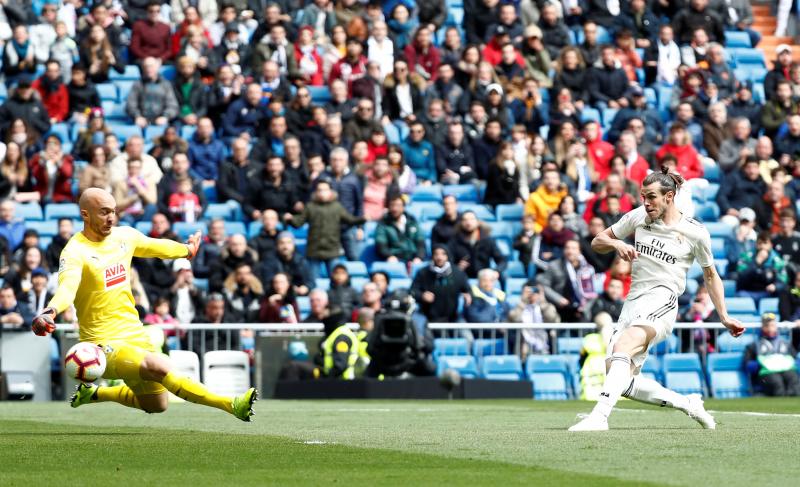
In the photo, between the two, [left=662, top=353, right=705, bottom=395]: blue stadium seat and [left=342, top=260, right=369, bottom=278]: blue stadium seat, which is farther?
[left=342, top=260, right=369, bottom=278]: blue stadium seat

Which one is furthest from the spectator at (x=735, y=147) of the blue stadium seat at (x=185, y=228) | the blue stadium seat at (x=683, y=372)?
the blue stadium seat at (x=185, y=228)

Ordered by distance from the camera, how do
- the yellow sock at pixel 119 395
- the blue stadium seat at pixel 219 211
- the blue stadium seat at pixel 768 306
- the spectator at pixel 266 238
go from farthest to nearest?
the blue stadium seat at pixel 219 211
the blue stadium seat at pixel 768 306
the spectator at pixel 266 238
the yellow sock at pixel 119 395

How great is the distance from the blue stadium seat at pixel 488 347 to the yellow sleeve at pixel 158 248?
1051 centimetres

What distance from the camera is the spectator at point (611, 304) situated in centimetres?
2275

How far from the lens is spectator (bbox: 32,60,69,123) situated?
2570 cm

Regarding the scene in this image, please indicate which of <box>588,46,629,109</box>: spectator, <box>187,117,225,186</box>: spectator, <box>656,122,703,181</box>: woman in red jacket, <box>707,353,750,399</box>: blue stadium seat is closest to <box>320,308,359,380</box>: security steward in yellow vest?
<box>187,117,225,186</box>: spectator

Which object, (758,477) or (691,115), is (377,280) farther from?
(758,477)

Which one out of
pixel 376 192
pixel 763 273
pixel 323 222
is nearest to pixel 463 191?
pixel 376 192

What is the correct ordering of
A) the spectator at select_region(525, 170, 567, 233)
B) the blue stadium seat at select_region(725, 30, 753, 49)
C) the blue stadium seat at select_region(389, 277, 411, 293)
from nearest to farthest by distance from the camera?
1. the blue stadium seat at select_region(389, 277, 411, 293)
2. the spectator at select_region(525, 170, 567, 233)
3. the blue stadium seat at select_region(725, 30, 753, 49)

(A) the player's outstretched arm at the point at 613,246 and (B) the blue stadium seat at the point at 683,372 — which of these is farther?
(B) the blue stadium seat at the point at 683,372

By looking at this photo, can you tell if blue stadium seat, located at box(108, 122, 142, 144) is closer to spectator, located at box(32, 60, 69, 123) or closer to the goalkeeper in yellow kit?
spectator, located at box(32, 60, 69, 123)

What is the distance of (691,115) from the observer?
91.3ft

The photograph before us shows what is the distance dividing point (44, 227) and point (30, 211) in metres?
0.44

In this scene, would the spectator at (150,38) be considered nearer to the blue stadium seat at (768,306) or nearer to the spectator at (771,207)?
the spectator at (771,207)
